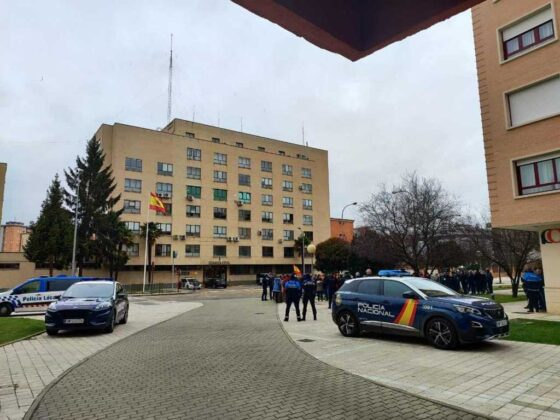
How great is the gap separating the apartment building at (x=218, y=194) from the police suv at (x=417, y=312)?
159ft

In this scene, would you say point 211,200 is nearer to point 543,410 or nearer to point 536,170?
point 536,170

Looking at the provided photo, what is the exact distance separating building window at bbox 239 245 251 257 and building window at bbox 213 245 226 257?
2.83 meters

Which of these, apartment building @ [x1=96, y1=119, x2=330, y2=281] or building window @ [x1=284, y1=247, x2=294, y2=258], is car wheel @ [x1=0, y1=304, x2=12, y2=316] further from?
building window @ [x1=284, y1=247, x2=294, y2=258]

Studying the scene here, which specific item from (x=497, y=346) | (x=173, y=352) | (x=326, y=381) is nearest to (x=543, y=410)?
(x=326, y=381)

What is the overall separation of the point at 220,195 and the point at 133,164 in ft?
44.8

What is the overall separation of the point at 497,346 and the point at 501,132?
11631 millimetres

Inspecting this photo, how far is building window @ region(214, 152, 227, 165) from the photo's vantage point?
2601 inches

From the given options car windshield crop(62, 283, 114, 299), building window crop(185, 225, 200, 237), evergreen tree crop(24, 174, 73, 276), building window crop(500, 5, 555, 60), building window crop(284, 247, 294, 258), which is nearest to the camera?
car windshield crop(62, 283, 114, 299)

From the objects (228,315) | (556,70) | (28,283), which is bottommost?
(228,315)

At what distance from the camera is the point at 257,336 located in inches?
485

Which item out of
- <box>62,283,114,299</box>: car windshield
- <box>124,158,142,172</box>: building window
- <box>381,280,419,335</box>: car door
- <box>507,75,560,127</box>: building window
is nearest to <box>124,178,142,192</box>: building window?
<box>124,158,142,172</box>: building window

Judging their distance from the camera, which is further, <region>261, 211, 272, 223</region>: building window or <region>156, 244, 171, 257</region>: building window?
<region>261, 211, 272, 223</region>: building window

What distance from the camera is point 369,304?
11.5 meters

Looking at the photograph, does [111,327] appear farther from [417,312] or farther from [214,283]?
[214,283]
